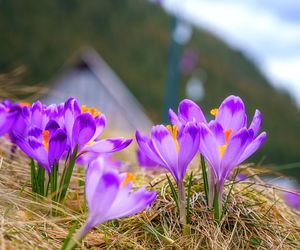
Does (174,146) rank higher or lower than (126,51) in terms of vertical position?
lower

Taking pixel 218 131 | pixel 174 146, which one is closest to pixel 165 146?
pixel 174 146

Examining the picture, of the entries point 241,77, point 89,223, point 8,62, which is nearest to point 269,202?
point 89,223

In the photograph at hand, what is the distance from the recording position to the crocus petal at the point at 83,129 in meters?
1.44

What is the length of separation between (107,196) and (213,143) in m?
0.33

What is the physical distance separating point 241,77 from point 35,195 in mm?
56235

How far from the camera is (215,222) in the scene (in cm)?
141

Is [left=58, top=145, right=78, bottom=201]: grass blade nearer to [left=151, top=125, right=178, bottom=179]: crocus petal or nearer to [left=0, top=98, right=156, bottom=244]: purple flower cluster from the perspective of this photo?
[left=0, top=98, right=156, bottom=244]: purple flower cluster

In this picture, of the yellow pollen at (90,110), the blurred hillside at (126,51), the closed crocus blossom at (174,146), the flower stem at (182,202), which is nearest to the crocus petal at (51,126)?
the yellow pollen at (90,110)

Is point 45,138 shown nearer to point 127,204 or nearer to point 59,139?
point 59,139

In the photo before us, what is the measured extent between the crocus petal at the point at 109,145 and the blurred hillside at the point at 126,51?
32976 mm

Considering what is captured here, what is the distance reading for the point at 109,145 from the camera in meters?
1.48

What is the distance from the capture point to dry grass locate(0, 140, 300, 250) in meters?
1.32

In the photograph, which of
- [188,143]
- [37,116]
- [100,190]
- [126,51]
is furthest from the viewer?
[126,51]

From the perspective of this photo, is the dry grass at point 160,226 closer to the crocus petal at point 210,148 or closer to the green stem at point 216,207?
the green stem at point 216,207
